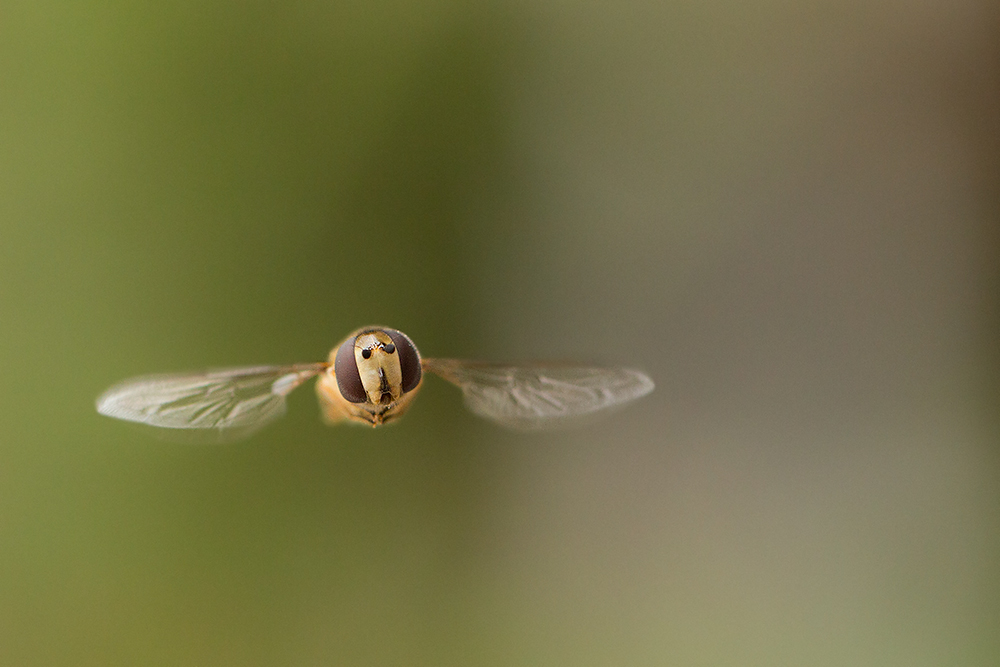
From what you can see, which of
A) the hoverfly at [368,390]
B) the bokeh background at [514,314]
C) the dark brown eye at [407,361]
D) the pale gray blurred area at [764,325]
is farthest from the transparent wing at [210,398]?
the pale gray blurred area at [764,325]

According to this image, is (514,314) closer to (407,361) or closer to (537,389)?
(537,389)

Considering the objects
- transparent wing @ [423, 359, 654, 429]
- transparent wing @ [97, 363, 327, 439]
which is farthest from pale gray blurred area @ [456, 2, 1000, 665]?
transparent wing @ [97, 363, 327, 439]

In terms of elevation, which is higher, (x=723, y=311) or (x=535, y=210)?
(x=535, y=210)

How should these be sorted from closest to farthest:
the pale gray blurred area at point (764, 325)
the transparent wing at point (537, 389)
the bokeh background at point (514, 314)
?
1. the transparent wing at point (537, 389)
2. the bokeh background at point (514, 314)
3. the pale gray blurred area at point (764, 325)

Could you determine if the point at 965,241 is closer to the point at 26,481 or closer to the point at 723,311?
the point at 723,311

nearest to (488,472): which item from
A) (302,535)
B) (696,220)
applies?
(302,535)

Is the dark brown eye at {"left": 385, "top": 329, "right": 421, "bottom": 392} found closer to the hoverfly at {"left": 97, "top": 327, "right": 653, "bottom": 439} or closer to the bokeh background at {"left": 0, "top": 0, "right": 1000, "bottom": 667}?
the hoverfly at {"left": 97, "top": 327, "right": 653, "bottom": 439}

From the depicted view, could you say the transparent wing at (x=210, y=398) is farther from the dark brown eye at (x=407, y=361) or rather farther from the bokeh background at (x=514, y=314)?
the bokeh background at (x=514, y=314)
